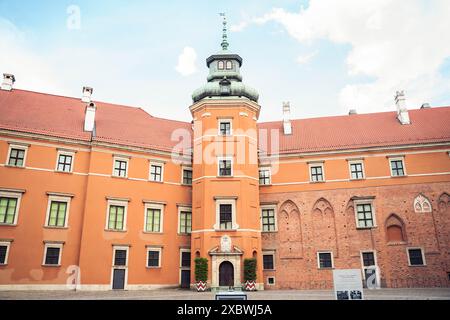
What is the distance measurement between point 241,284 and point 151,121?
644 inches

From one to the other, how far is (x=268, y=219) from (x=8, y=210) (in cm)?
1830

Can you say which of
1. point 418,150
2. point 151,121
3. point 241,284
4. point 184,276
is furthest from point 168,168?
point 418,150

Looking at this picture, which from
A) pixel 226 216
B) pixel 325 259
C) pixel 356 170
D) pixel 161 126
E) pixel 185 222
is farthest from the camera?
pixel 161 126

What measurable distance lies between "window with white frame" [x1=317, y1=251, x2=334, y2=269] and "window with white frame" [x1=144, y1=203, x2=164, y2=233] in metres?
12.1

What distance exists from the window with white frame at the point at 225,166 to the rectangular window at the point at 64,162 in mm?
10782

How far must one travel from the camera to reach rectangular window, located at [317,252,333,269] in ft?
84.6

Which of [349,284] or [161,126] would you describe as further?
[161,126]

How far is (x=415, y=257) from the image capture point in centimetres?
2478

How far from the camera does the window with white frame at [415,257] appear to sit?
2461cm

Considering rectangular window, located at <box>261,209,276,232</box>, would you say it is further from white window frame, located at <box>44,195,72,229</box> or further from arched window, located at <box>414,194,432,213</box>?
white window frame, located at <box>44,195,72,229</box>

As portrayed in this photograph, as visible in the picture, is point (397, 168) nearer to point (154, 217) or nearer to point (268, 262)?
→ point (268, 262)

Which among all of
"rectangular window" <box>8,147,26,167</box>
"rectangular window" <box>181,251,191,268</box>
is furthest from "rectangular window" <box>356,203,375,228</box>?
"rectangular window" <box>8,147,26,167</box>

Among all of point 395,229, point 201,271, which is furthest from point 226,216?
point 395,229
